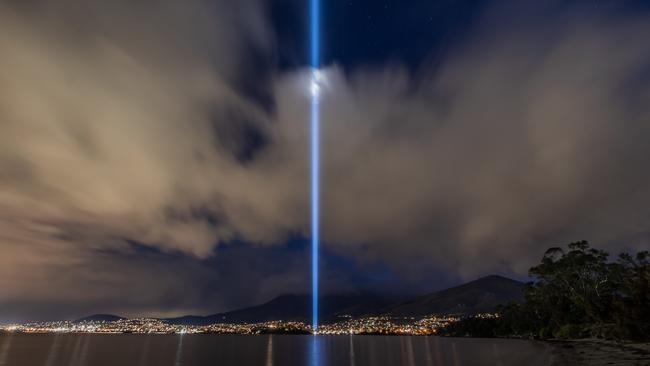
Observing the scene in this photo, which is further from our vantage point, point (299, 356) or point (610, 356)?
point (299, 356)

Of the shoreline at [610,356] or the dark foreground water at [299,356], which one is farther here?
the dark foreground water at [299,356]

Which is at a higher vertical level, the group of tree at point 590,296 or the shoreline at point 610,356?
the group of tree at point 590,296

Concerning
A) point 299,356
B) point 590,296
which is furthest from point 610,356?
point 299,356

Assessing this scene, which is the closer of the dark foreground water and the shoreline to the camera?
the shoreline

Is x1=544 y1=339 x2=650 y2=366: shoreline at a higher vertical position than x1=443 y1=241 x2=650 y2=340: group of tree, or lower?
lower

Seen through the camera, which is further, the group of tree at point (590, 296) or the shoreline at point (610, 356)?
the group of tree at point (590, 296)

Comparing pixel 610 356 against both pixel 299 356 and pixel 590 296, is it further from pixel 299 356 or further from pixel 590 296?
pixel 299 356

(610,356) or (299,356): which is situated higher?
(299,356)

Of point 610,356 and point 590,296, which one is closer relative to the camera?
point 610,356
